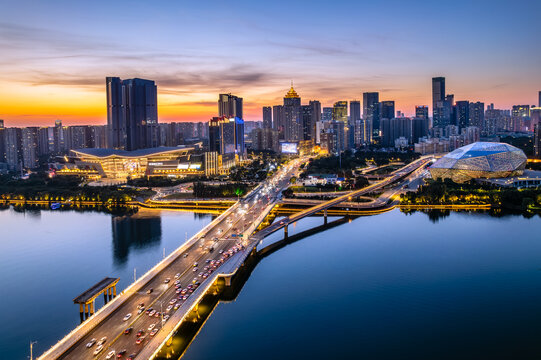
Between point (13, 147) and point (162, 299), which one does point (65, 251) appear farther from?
point (13, 147)

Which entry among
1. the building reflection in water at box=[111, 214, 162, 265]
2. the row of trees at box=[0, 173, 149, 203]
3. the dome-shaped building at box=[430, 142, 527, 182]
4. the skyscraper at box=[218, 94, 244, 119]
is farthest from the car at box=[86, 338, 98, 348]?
the skyscraper at box=[218, 94, 244, 119]

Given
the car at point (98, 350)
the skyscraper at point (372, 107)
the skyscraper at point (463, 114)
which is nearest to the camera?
the car at point (98, 350)

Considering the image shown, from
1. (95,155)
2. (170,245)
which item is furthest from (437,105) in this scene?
(170,245)

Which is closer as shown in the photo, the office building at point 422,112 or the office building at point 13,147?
the office building at point 13,147

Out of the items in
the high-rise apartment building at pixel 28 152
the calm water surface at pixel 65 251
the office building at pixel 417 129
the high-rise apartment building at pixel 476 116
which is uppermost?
the high-rise apartment building at pixel 476 116

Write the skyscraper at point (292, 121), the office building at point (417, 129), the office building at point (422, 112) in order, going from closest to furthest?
the skyscraper at point (292, 121) < the office building at point (417, 129) < the office building at point (422, 112)

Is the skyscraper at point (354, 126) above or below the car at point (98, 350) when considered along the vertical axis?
above

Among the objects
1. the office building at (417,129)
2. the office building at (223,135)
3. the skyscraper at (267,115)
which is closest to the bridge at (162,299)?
the office building at (223,135)

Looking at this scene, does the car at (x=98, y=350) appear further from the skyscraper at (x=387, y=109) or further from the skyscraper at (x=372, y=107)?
the skyscraper at (x=387, y=109)
